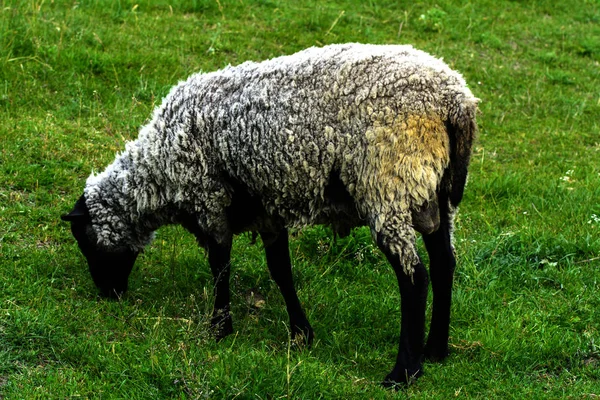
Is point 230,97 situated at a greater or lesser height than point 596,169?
greater

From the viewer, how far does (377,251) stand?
267 inches

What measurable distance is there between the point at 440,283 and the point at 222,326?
1503 millimetres

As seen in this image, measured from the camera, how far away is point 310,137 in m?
4.99

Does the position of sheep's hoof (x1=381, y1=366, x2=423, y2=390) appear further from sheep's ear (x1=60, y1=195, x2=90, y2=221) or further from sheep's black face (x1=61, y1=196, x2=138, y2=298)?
sheep's ear (x1=60, y1=195, x2=90, y2=221)

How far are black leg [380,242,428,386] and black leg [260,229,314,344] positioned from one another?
87 cm

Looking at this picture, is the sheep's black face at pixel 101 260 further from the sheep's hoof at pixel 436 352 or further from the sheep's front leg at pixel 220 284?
the sheep's hoof at pixel 436 352

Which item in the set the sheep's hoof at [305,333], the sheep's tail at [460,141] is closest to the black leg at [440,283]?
the sheep's tail at [460,141]

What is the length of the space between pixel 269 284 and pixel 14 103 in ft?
12.7

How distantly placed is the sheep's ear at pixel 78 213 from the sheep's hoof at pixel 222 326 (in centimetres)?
125

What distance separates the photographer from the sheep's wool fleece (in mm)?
4824

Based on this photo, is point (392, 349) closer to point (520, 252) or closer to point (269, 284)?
point (269, 284)

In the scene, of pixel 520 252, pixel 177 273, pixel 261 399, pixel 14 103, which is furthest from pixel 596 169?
pixel 14 103

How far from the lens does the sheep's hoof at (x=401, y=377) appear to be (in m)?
5.07

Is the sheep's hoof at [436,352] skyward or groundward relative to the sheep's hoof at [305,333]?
skyward
